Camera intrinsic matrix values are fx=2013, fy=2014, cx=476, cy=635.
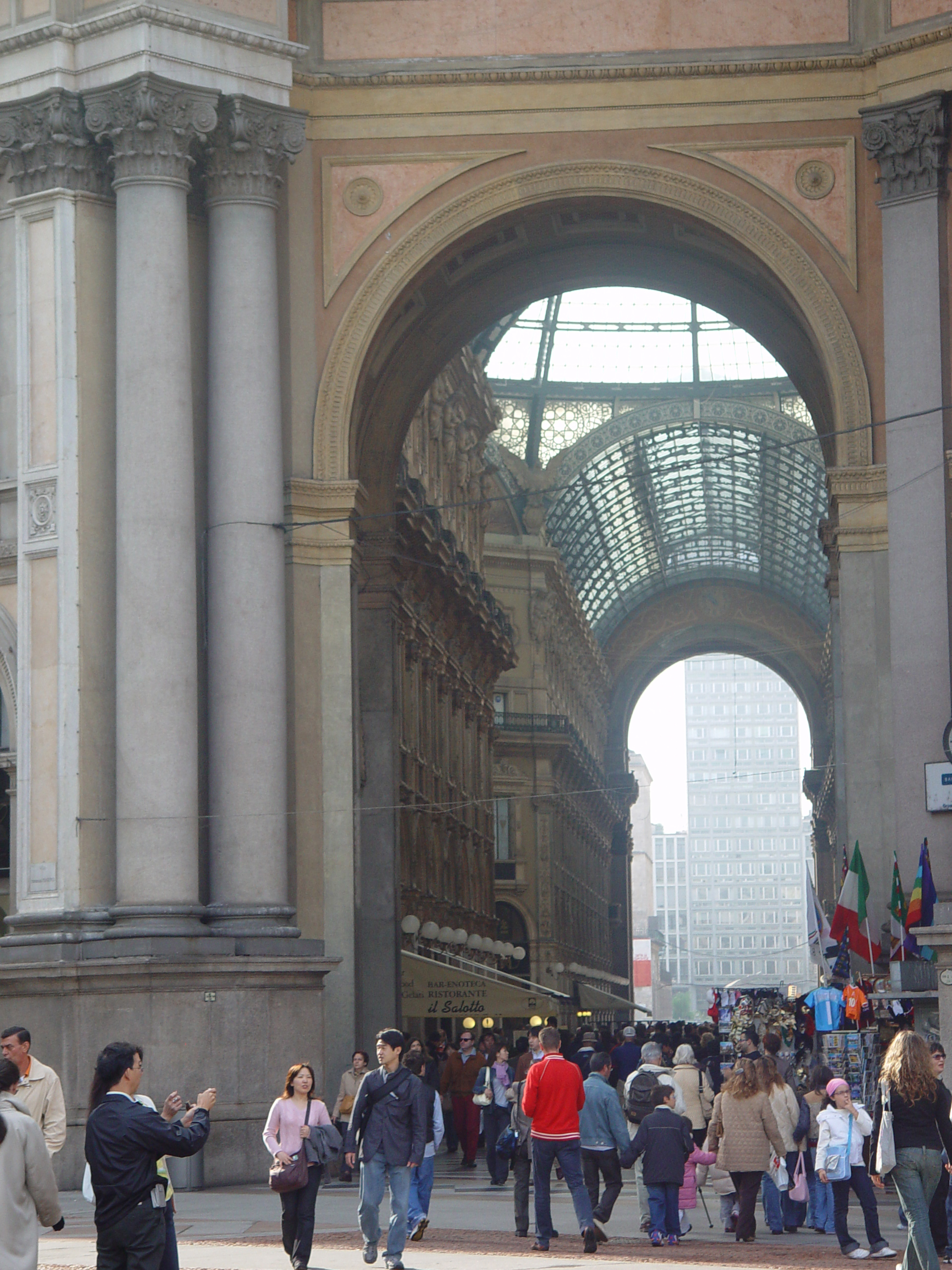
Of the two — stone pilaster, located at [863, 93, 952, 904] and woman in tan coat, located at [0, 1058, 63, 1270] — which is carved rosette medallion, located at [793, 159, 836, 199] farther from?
woman in tan coat, located at [0, 1058, 63, 1270]

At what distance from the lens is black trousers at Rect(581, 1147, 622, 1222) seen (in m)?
17.4

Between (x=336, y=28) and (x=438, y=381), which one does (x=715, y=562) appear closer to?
(x=438, y=381)

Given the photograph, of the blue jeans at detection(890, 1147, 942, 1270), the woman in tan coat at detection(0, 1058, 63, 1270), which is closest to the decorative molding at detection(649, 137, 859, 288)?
the blue jeans at detection(890, 1147, 942, 1270)

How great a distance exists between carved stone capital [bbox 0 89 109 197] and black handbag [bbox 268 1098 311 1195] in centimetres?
1458

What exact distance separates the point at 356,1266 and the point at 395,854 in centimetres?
1470

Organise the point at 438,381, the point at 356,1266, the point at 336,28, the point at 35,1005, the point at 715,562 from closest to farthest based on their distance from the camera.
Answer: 1. the point at 356,1266
2. the point at 35,1005
3. the point at 336,28
4. the point at 438,381
5. the point at 715,562

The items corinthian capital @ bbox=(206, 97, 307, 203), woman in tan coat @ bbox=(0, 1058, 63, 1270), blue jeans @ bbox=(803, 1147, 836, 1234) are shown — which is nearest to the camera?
woman in tan coat @ bbox=(0, 1058, 63, 1270)

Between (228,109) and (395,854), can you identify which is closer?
(228,109)

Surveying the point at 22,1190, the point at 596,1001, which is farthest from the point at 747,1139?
the point at 596,1001

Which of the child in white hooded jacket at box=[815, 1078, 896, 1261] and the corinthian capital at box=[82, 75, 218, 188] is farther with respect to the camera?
the corinthian capital at box=[82, 75, 218, 188]

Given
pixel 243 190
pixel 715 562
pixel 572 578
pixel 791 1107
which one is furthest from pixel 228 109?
pixel 715 562

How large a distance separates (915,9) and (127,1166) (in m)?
19.8

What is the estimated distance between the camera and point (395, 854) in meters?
30.4

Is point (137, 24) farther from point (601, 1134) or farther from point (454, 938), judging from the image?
point (454, 938)
